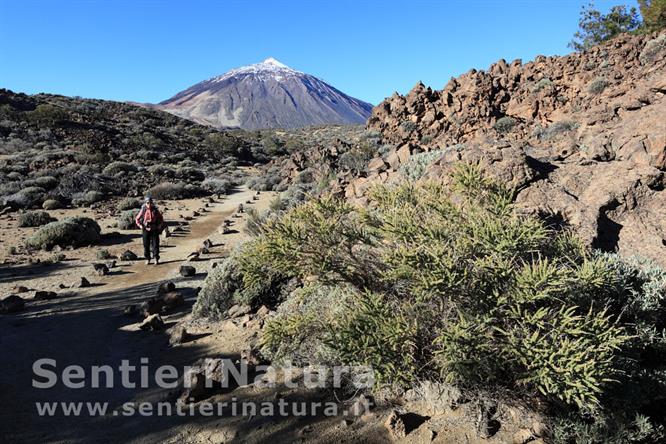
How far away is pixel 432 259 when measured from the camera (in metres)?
2.89

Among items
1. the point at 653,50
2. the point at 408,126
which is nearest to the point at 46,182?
the point at 408,126

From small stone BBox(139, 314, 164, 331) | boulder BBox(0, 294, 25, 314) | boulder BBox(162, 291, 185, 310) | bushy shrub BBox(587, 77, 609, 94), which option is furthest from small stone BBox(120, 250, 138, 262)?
bushy shrub BBox(587, 77, 609, 94)

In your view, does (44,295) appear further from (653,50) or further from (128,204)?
(653,50)

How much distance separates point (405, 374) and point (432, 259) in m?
0.82

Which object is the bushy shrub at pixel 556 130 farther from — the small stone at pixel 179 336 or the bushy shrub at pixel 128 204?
the bushy shrub at pixel 128 204

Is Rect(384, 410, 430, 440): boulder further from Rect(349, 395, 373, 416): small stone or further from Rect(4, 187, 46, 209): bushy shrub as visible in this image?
Rect(4, 187, 46, 209): bushy shrub

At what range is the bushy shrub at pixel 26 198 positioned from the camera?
14.5 m

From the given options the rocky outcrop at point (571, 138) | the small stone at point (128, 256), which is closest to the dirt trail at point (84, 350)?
the small stone at point (128, 256)

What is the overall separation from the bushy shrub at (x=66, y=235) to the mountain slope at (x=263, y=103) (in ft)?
400

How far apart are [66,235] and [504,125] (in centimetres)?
1684

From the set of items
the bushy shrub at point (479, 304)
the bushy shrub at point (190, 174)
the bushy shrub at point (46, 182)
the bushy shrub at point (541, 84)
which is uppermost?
the bushy shrub at point (541, 84)

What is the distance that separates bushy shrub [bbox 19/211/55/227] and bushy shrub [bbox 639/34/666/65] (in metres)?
22.6

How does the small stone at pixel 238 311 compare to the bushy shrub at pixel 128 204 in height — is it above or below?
below

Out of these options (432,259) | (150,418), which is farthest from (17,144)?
(432,259)
